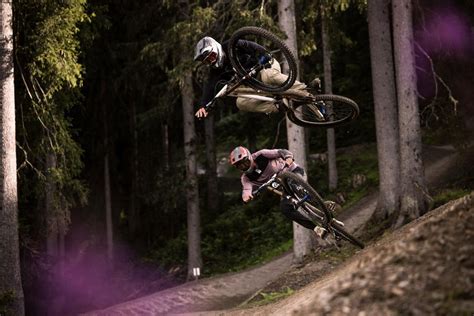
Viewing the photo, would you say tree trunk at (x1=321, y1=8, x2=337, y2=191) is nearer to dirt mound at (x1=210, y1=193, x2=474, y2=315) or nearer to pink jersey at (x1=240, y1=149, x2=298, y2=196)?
pink jersey at (x1=240, y1=149, x2=298, y2=196)

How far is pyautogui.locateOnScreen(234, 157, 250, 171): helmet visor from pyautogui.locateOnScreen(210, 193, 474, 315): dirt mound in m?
4.27

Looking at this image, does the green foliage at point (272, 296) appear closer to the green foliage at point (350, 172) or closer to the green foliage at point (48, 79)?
the green foliage at point (48, 79)

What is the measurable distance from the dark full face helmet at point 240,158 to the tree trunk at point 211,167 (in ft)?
64.3

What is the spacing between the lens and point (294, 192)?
10.4 metres

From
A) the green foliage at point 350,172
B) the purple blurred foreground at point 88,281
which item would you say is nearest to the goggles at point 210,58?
the purple blurred foreground at point 88,281

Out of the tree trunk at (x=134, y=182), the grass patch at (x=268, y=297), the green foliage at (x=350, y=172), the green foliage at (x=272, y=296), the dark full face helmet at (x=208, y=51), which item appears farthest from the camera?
the tree trunk at (x=134, y=182)

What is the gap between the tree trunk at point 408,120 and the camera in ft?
48.2

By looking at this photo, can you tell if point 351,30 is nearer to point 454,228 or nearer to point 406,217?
point 406,217

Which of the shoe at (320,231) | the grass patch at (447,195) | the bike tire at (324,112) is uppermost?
the bike tire at (324,112)

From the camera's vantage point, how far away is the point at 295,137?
1581 centimetres

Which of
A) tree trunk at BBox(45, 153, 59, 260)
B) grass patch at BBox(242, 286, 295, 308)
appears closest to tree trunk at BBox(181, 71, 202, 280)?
tree trunk at BBox(45, 153, 59, 260)

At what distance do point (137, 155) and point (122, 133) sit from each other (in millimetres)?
1447

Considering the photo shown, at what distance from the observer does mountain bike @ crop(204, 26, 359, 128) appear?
9.57m

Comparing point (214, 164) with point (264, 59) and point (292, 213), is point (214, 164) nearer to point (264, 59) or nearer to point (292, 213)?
point (292, 213)
